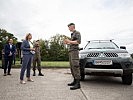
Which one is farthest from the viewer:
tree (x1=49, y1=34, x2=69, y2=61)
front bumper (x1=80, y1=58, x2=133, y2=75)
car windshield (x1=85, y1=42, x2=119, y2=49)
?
tree (x1=49, y1=34, x2=69, y2=61)

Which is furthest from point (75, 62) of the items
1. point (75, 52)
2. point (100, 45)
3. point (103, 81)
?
point (100, 45)

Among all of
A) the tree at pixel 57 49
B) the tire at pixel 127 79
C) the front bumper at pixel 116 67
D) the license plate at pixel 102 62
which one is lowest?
the tire at pixel 127 79

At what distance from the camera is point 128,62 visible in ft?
20.8

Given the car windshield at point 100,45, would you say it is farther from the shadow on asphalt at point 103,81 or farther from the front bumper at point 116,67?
the front bumper at point 116,67

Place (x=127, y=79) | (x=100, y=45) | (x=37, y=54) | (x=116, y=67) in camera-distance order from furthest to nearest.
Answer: (x=37, y=54), (x=100, y=45), (x=127, y=79), (x=116, y=67)

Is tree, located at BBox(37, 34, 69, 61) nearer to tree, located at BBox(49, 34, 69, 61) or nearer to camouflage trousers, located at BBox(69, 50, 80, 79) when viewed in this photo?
tree, located at BBox(49, 34, 69, 61)

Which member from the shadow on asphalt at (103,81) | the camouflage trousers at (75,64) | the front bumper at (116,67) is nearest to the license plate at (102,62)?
the front bumper at (116,67)

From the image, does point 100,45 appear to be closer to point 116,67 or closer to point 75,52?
point 116,67

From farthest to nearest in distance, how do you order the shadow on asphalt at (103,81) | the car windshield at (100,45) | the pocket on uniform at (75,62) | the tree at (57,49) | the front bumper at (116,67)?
the tree at (57,49) → the car windshield at (100,45) → the shadow on asphalt at (103,81) → the front bumper at (116,67) → the pocket on uniform at (75,62)

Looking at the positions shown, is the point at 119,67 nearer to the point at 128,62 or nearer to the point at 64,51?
the point at 128,62

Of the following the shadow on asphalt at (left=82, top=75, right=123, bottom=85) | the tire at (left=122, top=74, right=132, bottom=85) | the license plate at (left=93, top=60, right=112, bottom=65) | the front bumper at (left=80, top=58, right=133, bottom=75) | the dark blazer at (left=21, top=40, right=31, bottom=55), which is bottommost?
the shadow on asphalt at (left=82, top=75, right=123, bottom=85)

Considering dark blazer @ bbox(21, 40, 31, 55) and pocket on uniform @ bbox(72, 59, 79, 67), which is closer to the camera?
pocket on uniform @ bbox(72, 59, 79, 67)

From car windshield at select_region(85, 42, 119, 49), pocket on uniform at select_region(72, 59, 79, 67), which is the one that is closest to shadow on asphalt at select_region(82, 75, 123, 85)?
car windshield at select_region(85, 42, 119, 49)

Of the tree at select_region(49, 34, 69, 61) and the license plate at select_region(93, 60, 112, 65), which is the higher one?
the tree at select_region(49, 34, 69, 61)
